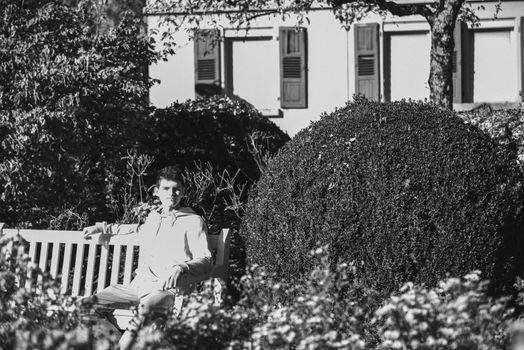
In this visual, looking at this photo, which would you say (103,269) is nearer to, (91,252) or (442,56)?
(91,252)

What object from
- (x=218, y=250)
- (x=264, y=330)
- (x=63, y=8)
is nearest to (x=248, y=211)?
(x=218, y=250)

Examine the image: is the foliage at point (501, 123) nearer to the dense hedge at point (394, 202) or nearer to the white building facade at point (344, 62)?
the dense hedge at point (394, 202)

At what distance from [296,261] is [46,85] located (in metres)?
3.68

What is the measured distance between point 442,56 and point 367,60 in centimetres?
894

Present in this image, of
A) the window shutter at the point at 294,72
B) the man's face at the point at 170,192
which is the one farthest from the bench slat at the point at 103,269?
the window shutter at the point at 294,72

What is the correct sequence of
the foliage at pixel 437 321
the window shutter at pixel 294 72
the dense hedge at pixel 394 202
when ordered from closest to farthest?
1. the foliage at pixel 437 321
2. the dense hedge at pixel 394 202
3. the window shutter at pixel 294 72

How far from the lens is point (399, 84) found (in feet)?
69.3

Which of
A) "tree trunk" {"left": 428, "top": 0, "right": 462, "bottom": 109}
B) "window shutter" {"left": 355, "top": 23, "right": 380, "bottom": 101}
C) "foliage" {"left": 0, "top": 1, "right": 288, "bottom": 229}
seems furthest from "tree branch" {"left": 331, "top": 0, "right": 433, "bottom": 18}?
"window shutter" {"left": 355, "top": 23, "right": 380, "bottom": 101}

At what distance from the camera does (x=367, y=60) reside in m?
20.9

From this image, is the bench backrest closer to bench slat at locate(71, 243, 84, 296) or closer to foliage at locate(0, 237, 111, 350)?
bench slat at locate(71, 243, 84, 296)

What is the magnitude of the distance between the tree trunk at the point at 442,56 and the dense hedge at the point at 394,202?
4.65 metres

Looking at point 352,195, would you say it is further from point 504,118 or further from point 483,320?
point 504,118

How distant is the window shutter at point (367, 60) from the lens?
819 inches

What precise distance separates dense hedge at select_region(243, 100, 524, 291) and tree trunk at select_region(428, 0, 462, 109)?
465cm
